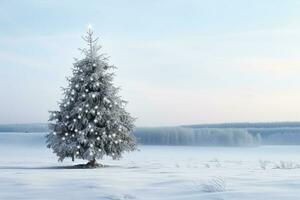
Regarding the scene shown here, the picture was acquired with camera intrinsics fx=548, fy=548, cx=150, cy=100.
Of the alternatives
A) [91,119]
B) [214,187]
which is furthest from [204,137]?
[214,187]

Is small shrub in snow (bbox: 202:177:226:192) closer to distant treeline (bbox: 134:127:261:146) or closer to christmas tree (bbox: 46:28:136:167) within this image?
christmas tree (bbox: 46:28:136:167)

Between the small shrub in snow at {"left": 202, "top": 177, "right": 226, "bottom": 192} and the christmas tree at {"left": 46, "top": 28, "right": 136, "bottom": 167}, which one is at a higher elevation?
the christmas tree at {"left": 46, "top": 28, "right": 136, "bottom": 167}

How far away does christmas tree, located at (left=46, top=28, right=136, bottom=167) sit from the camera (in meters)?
30.3

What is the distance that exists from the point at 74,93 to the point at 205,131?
307ft

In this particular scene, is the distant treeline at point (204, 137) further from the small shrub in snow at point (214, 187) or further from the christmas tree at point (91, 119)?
the small shrub in snow at point (214, 187)

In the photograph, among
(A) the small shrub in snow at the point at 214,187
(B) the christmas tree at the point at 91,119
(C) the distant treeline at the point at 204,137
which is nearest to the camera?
(A) the small shrub in snow at the point at 214,187

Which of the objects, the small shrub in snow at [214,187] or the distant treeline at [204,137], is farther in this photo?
the distant treeline at [204,137]

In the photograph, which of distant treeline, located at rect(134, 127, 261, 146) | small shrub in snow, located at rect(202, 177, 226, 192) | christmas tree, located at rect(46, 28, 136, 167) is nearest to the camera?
small shrub in snow, located at rect(202, 177, 226, 192)

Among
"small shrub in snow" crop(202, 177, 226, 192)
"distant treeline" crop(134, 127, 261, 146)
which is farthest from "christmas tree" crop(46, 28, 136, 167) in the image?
"distant treeline" crop(134, 127, 261, 146)

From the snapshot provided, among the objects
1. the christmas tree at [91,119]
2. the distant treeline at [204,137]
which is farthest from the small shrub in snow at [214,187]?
the distant treeline at [204,137]

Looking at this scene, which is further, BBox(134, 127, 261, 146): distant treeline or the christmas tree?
BBox(134, 127, 261, 146): distant treeline

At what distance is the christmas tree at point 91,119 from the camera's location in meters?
30.3

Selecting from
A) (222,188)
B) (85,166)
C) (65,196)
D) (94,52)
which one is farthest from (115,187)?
(94,52)

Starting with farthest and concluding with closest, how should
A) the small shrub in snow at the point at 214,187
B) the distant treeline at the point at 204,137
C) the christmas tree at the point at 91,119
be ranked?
the distant treeline at the point at 204,137 < the christmas tree at the point at 91,119 < the small shrub in snow at the point at 214,187
